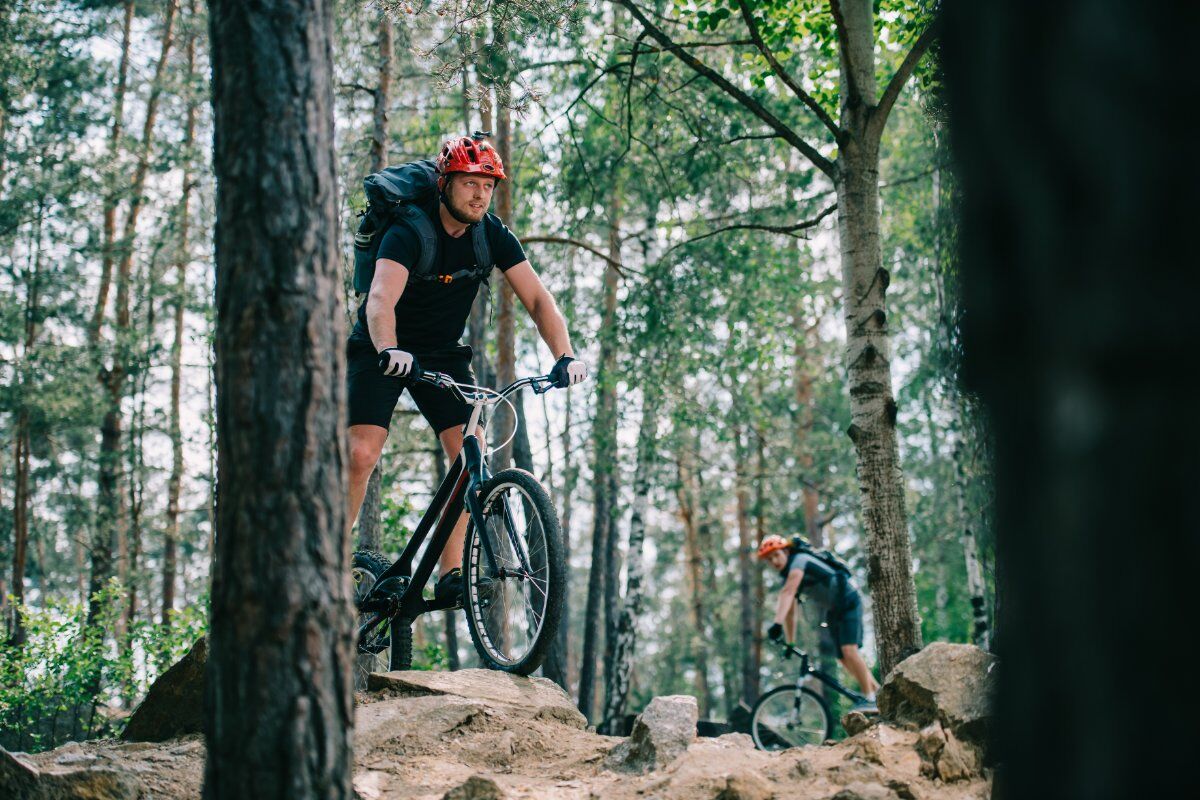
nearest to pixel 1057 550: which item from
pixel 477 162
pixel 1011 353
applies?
pixel 1011 353

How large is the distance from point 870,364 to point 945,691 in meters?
2.57

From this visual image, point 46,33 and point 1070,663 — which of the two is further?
point 46,33

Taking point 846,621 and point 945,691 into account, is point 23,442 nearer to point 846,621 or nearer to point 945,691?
point 846,621

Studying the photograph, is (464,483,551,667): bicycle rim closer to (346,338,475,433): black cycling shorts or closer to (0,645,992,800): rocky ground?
(0,645,992,800): rocky ground

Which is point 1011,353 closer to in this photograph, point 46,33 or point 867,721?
point 867,721

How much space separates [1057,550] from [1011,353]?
234mm

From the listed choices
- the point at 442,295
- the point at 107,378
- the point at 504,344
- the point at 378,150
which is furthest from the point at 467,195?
the point at 107,378

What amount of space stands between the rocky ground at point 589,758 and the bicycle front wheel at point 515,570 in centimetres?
36

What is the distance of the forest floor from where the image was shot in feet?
11.9

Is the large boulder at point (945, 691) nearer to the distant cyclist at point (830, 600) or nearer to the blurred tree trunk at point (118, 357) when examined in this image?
the distant cyclist at point (830, 600)

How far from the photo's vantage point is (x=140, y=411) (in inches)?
866

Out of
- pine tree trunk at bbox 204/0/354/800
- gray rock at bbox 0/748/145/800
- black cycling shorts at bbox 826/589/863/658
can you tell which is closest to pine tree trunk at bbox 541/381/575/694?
black cycling shorts at bbox 826/589/863/658

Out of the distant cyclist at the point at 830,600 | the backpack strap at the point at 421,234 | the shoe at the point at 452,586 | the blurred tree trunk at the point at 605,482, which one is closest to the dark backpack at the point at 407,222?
the backpack strap at the point at 421,234

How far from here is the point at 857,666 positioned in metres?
9.80
